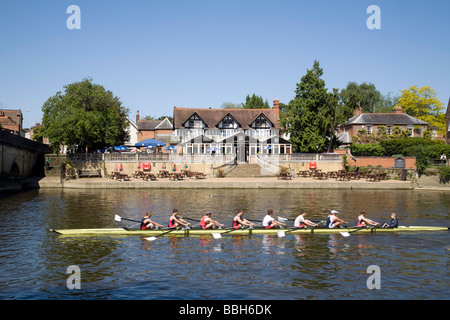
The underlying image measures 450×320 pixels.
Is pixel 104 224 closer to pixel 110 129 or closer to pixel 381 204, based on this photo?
pixel 381 204

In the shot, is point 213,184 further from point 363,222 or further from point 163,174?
point 363,222

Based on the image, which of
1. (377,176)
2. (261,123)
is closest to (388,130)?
(261,123)

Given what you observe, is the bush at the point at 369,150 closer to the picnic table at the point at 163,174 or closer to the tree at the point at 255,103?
the picnic table at the point at 163,174

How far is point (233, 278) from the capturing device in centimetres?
1494

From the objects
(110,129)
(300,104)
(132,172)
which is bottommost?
(132,172)

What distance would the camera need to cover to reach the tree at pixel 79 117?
44.8 metres

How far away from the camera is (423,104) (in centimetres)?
8194

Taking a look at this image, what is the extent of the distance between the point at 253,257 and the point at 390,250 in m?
6.54

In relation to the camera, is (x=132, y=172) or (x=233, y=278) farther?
(x=132, y=172)

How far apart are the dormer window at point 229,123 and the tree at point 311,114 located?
8245 mm

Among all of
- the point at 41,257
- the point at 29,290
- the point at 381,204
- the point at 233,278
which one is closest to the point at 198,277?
the point at 233,278

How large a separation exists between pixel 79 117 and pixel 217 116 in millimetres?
23717

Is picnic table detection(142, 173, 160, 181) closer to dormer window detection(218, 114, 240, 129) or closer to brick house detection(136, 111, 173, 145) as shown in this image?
dormer window detection(218, 114, 240, 129)

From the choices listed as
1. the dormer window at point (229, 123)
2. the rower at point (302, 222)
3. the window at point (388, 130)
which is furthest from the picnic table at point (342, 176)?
the rower at point (302, 222)
